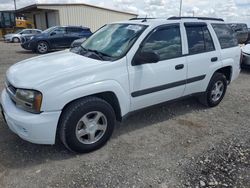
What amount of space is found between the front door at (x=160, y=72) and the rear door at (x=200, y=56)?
0.20 m

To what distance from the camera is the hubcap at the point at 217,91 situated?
490 centimetres

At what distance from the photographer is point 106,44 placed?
377 cm

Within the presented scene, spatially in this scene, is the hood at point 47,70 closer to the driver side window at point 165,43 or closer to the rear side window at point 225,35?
the driver side window at point 165,43

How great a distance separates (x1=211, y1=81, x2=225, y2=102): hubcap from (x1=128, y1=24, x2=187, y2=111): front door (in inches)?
43.4

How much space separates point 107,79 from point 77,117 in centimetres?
63

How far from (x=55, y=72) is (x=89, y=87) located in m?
0.47

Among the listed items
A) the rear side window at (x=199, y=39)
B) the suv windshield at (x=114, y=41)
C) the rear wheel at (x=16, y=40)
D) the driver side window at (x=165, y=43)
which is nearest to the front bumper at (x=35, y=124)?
the suv windshield at (x=114, y=41)

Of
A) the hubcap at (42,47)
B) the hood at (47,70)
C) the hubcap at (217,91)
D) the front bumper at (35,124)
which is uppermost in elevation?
the hood at (47,70)

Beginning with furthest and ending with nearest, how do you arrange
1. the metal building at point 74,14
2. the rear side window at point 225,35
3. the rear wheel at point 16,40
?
the metal building at point 74,14, the rear wheel at point 16,40, the rear side window at point 225,35

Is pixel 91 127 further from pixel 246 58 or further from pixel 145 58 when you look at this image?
pixel 246 58

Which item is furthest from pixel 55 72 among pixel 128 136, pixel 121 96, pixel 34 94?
pixel 128 136

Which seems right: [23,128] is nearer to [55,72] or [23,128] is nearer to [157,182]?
[55,72]

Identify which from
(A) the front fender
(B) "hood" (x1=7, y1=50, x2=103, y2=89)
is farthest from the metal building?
(A) the front fender

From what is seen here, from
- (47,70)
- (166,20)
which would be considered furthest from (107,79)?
(166,20)
